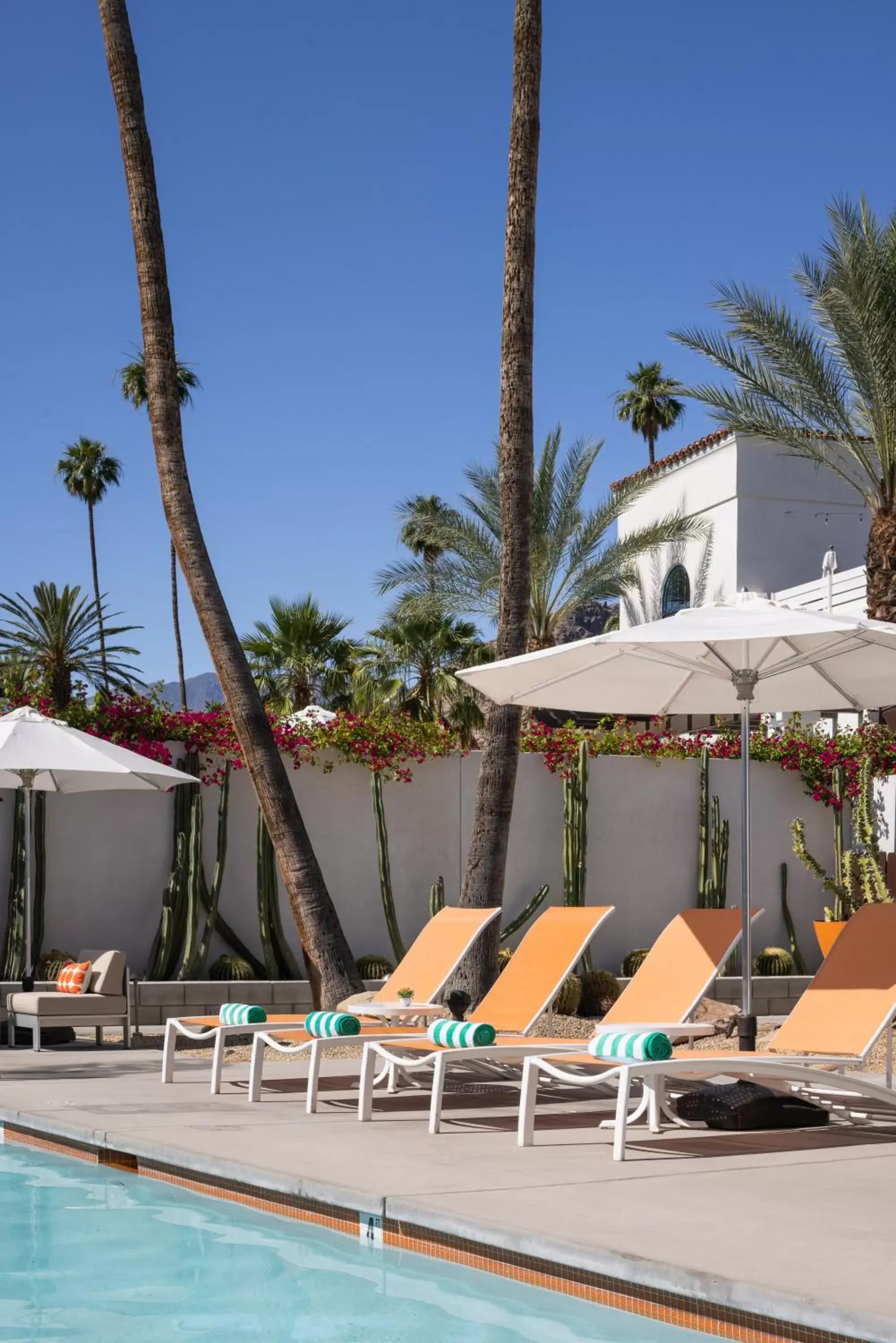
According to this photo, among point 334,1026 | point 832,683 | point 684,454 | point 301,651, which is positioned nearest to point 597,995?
point 832,683

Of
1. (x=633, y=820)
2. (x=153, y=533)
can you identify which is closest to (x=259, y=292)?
(x=633, y=820)

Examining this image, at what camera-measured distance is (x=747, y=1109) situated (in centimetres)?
728

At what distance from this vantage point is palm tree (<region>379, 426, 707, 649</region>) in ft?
76.0

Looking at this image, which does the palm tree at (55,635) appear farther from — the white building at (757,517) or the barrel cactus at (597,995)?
the barrel cactus at (597,995)

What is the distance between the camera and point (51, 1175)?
22.4 ft

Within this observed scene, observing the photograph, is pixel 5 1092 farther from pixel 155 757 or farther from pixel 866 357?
pixel 866 357

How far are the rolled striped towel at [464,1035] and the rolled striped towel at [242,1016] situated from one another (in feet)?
4.55

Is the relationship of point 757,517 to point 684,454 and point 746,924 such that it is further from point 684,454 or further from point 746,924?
point 746,924

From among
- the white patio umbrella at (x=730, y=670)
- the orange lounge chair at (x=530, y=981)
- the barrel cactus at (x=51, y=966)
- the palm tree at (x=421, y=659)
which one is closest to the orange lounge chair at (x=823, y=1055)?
the white patio umbrella at (x=730, y=670)

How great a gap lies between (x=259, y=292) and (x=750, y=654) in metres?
10.5

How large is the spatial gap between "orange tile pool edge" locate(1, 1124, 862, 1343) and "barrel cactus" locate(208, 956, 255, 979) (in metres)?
7.27

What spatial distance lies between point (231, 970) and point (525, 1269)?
9614mm

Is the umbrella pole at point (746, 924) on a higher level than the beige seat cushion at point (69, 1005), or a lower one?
higher

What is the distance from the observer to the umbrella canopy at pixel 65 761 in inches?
452
